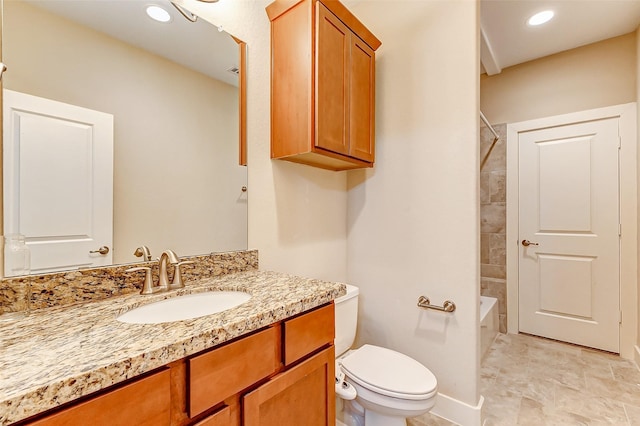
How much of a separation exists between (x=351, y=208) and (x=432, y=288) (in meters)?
0.76

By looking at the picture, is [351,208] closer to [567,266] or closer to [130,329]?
[130,329]

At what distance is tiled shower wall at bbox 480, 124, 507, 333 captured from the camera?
290 centimetres

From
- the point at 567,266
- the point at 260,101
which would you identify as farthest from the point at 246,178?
the point at 567,266

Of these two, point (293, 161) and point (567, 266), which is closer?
point (293, 161)

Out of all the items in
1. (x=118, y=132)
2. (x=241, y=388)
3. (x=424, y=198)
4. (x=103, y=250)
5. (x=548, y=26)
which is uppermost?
(x=548, y=26)

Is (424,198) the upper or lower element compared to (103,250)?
upper

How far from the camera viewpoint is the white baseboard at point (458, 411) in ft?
5.13

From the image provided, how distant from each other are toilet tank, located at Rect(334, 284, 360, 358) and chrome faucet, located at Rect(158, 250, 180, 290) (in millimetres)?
835

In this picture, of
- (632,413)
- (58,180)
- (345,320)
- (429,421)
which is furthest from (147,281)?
(632,413)

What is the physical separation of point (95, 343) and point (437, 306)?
1.60 metres

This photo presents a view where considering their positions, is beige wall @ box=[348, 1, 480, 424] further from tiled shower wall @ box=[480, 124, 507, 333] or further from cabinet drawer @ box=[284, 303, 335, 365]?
tiled shower wall @ box=[480, 124, 507, 333]

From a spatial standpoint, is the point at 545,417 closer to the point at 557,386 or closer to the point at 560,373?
the point at 557,386

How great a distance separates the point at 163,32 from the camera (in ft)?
3.96

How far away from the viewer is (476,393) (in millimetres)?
1569
